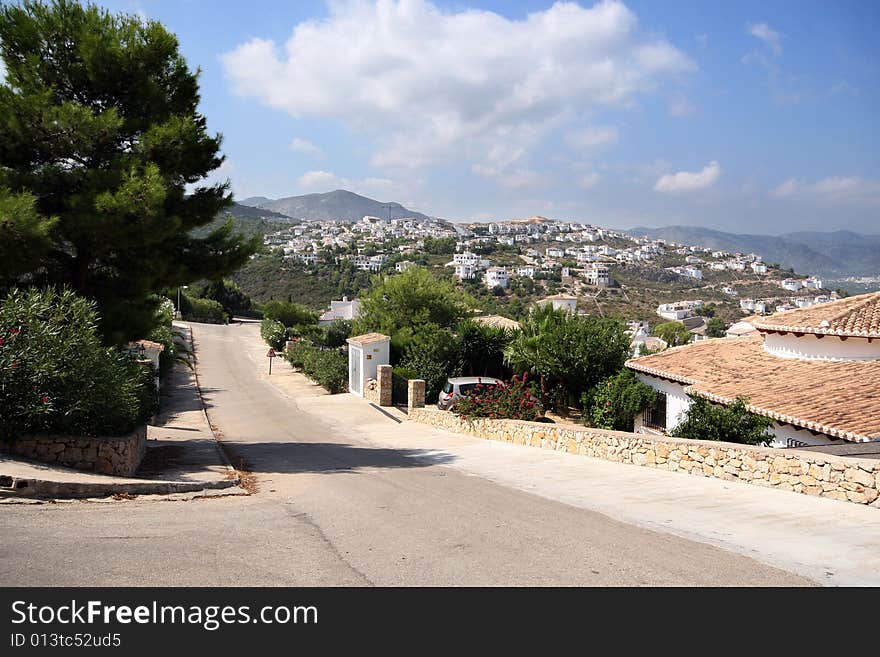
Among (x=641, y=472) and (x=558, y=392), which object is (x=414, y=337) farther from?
(x=641, y=472)

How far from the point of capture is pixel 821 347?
17375mm

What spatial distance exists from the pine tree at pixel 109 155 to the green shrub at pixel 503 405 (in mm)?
8811

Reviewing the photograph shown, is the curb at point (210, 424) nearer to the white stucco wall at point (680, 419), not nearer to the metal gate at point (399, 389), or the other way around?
the metal gate at point (399, 389)

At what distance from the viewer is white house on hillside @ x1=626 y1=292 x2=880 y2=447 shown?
1289cm

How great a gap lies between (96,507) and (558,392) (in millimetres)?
18825

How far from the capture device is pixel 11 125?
38.2 feet

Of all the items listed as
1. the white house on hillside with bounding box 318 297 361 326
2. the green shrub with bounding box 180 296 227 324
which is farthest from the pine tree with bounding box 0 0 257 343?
the green shrub with bounding box 180 296 227 324

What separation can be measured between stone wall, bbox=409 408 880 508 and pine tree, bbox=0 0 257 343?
8.39m

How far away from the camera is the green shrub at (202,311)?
72875mm

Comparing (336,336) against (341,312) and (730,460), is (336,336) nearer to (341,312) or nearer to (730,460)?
(341,312)

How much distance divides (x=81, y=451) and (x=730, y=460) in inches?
387

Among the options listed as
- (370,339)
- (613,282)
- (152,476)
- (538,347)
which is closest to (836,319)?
(538,347)

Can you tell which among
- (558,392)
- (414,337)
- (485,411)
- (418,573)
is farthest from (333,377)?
(418,573)
